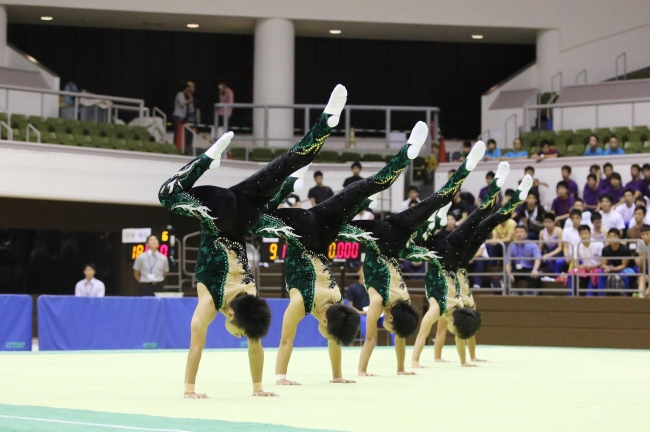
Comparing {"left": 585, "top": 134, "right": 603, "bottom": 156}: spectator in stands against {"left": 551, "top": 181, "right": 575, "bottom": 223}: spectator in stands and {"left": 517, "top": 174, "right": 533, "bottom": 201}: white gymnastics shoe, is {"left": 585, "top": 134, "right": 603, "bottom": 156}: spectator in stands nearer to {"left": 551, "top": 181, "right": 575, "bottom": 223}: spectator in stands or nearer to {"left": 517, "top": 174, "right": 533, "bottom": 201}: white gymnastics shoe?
{"left": 551, "top": 181, "right": 575, "bottom": 223}: spectator in stands

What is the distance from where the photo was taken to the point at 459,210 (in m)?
18.1

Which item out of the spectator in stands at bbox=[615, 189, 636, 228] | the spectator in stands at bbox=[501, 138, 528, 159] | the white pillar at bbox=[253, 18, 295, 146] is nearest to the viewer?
the spectator in stands at bbox=[615, 189, 636, 228]

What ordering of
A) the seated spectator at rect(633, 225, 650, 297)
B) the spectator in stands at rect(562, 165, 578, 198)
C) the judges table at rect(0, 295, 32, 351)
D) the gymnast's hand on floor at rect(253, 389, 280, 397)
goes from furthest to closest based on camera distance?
1. the spectator in stands at rect(562, 165, 578, 198)
2. the seated spectator at rect(633, 225, 650, 297)
3. the judges table at rect(0, 295, 32, 351)
4. the gymnast's hand on floor at rect(253, 389, 280, 397)

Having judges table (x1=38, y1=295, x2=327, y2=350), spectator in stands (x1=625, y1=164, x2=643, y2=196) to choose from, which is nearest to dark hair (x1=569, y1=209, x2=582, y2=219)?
spectator in stands (x1=625, y1=164, x2=643, y2=196)

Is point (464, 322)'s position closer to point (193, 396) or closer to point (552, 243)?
point (193, 396)

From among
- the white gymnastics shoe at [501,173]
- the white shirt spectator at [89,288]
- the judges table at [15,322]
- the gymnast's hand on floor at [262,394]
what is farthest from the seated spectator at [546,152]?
the gymnast's hand on floor at [262,394]

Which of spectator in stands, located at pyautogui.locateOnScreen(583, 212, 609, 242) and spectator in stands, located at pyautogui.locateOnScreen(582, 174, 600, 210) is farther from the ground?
spectator in stands, located at pyautogui.locateOnScreen(582, 174, 600, 210)

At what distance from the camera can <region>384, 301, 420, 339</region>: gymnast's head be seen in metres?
9.18

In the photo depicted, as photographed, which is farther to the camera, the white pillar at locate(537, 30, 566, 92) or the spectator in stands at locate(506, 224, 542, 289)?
the white pillar at locate(537, 30, 566, 92)

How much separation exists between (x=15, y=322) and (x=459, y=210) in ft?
27.8

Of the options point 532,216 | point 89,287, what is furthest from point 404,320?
point 532,216

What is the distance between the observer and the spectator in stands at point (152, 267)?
52.1 ft

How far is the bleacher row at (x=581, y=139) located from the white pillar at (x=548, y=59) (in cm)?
354

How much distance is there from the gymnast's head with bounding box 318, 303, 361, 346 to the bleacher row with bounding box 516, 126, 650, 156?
45.0ft
